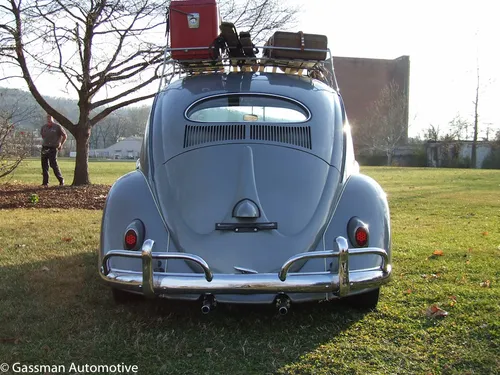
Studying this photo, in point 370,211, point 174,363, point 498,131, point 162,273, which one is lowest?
point 174,363

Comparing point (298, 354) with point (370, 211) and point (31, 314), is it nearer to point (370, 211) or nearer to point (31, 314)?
point (370, 211)

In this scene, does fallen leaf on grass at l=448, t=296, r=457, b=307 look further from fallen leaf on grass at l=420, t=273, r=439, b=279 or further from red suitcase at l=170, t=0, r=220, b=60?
red suitcase at l=170, t=0, r=220, b=60

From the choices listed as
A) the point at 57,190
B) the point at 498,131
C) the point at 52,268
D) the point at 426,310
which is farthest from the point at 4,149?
the point at 498,131

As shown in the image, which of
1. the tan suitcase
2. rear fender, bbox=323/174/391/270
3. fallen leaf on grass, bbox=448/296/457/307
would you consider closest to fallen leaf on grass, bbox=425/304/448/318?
fallen leaf on grass, bbox=448/296/457/307

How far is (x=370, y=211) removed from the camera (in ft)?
10.8

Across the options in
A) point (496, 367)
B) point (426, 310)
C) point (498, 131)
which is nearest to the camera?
point (496, 367)

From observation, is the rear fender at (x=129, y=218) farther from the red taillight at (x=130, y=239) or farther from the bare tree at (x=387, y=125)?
the bare tree at (x=387, y=125)

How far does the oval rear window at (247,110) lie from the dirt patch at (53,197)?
19.4 ft

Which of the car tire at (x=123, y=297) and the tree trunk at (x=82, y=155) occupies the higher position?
the tree trunk at (x=82, y=155)

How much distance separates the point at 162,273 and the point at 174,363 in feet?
1.72

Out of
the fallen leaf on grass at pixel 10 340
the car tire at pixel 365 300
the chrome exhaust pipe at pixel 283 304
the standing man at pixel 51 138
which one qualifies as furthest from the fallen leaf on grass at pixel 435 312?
the standing man at pixel 51 138

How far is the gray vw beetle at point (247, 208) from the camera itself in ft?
9.03

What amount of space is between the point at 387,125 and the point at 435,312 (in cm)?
4489

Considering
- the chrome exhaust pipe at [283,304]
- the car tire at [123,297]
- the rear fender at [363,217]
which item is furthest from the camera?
the car tire at [123,297]
